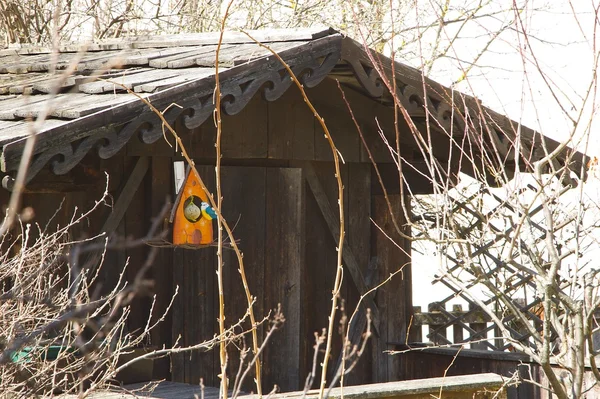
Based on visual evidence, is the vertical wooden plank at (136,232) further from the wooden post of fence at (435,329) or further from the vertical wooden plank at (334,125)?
the wooden post of fence at (435,329)

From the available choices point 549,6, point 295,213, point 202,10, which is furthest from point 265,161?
point 549,6

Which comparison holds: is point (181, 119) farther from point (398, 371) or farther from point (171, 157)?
point (398, 371)

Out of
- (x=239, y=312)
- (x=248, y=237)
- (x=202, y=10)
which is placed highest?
(x=202, y=10)

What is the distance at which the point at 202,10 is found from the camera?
1221cm

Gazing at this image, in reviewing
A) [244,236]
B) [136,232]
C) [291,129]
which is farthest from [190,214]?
[291,129]

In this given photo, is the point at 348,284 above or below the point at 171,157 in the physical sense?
below

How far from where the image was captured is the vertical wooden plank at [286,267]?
737 cm

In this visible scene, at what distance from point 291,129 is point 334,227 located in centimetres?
97

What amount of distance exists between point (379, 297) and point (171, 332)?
221 centimetres

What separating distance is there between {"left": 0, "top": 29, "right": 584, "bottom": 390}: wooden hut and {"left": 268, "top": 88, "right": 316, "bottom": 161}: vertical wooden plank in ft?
0.04

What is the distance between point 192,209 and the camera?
654 centimetres

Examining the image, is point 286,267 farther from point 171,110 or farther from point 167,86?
point 167,86

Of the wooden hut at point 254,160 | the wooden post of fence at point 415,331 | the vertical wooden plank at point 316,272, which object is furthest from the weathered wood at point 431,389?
the wooden post of fence at point 415,331

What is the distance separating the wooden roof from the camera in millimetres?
4977
